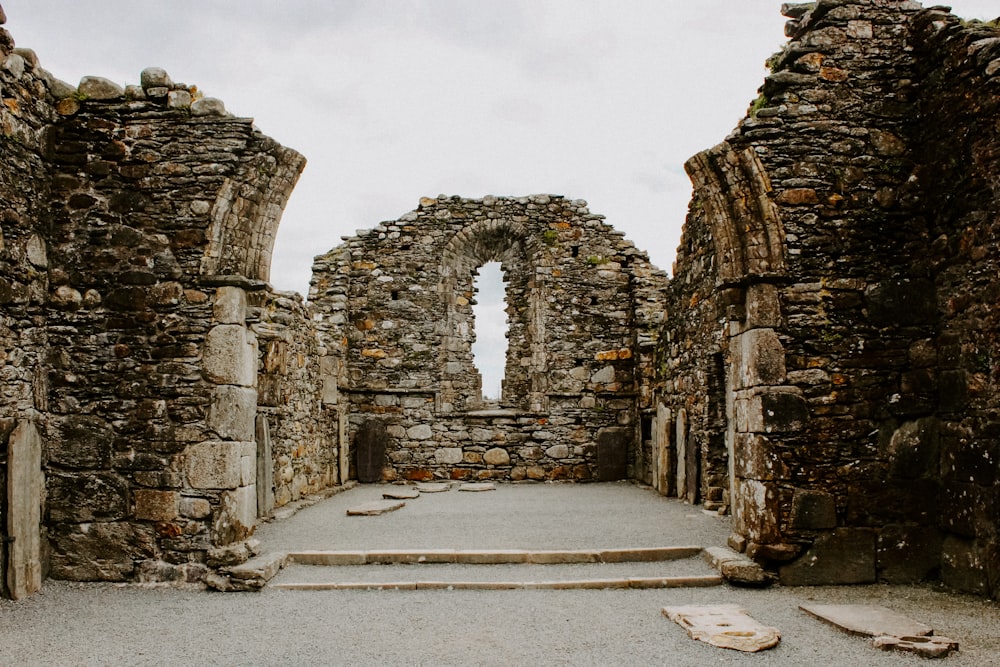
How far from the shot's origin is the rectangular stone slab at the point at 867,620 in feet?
14.8

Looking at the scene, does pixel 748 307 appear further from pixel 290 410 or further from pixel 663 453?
pixel 290 410

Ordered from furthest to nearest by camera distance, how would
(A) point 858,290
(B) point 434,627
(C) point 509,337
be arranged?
(C) point 509,337, (A) point 858,290, (B) point 434,627

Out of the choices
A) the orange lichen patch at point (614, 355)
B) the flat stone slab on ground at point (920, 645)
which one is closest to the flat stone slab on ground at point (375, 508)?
the orange lichen patch at point (614, 355)

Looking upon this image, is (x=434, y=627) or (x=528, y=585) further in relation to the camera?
(x=528, y=585)

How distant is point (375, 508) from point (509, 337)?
19.5 ft

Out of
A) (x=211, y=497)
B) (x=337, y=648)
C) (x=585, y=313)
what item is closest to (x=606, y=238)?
(x=585, y=313)

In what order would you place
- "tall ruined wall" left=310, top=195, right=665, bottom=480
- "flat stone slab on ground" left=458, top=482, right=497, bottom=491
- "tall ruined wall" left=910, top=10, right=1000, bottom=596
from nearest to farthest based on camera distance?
"tall ruined wall" left=910, top=10, right=1000, bottom=596, "flat stone slab on ground" left=458, top=482, right=497, bottom=491, "tall ruined wall" left=310, top=195, right=665, bottom=480

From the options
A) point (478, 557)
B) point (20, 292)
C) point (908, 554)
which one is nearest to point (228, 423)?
point (20, 292)

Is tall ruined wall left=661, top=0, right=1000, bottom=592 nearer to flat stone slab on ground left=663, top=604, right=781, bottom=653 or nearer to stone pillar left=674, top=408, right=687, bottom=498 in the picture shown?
flat stone slab on ground left=663, top=604, right=781, bottom=653

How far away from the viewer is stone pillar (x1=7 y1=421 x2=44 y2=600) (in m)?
5.47

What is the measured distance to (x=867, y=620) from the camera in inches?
187

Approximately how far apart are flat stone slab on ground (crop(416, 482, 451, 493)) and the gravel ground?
6525mm

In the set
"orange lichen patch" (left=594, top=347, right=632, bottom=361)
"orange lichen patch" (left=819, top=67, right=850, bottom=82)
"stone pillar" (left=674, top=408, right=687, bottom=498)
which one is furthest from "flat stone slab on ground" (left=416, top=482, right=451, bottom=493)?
"orange lichen patch" (left=819, top=67, right=850, bottom=82)

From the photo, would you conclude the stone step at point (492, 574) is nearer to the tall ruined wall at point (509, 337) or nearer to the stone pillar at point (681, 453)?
the stone pillar at point (681, 453)
